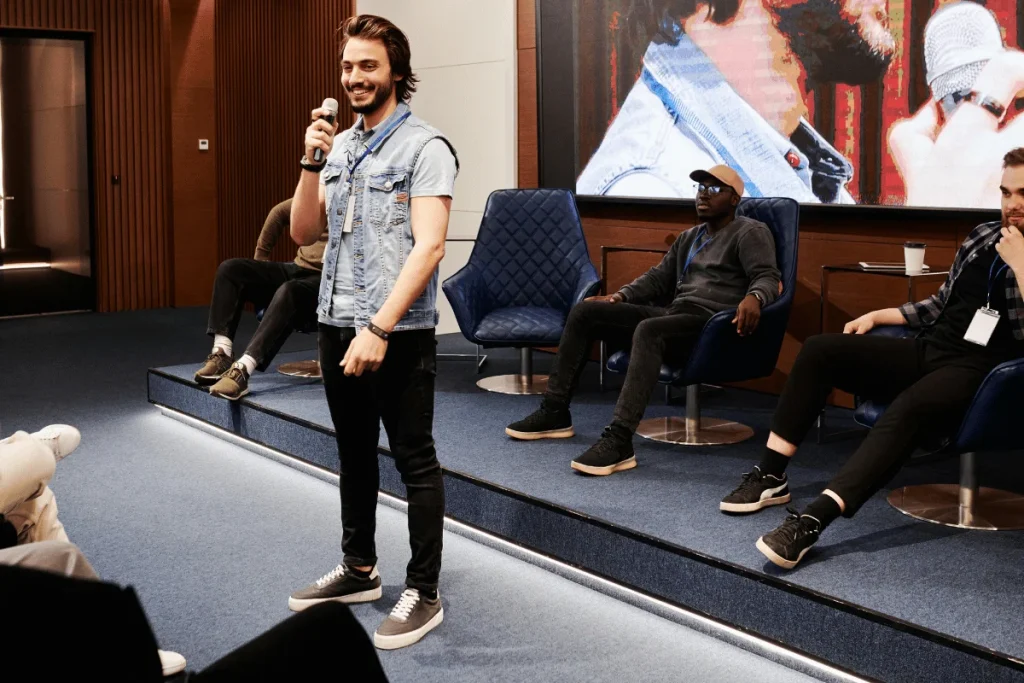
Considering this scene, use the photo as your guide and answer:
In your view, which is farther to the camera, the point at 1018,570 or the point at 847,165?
the point at 847,165

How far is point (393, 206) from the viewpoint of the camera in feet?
9.18

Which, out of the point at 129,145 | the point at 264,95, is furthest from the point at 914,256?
the point at 129,145

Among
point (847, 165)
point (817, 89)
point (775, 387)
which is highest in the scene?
point (817, 89)

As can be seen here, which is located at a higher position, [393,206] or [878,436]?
[393,206]

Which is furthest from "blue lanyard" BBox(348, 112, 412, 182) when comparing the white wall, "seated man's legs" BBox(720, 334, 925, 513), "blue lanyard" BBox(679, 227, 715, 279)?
the white wall

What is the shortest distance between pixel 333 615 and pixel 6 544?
4.86ft

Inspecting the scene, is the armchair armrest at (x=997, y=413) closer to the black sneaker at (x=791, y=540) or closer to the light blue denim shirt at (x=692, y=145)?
the black sneaker at (x=791, y=540)

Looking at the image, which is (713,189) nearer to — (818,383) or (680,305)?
(680,305)

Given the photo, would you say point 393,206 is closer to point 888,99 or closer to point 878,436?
point 878,436

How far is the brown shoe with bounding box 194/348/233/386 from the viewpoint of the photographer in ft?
17.3

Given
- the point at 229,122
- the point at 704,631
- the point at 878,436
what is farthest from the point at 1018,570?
the point at 229,122

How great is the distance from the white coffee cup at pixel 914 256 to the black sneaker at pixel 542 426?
1.37 metres

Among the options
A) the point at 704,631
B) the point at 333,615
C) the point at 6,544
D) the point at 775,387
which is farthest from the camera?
the point at 775,387

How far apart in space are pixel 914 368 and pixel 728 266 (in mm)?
1013
